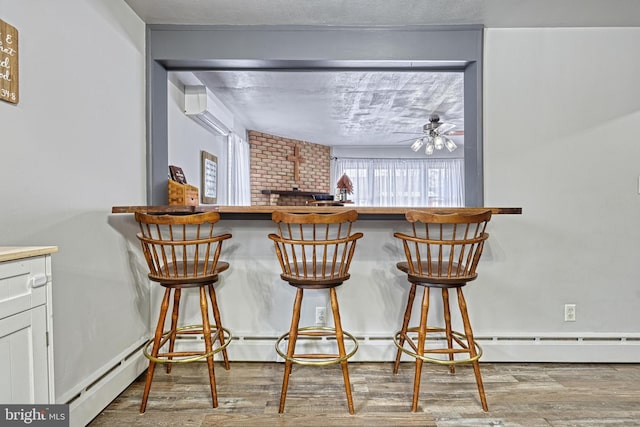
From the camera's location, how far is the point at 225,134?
4.32 metres

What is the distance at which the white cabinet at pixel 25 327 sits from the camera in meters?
0.91

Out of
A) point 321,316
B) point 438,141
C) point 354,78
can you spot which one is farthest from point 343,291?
point 438,141

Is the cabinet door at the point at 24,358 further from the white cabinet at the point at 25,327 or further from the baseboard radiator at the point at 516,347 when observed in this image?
the baseboard radiator at the point at 516,347

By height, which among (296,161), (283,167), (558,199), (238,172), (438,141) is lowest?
(558,199)

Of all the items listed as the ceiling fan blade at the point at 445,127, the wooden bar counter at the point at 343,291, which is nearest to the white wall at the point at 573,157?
the wooden bar counter at the point at 343,291

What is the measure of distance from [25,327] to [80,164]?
0.92 metres

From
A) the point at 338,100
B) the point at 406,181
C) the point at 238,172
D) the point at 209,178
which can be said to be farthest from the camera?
the point at 406,181

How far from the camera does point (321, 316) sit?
232 centimetres

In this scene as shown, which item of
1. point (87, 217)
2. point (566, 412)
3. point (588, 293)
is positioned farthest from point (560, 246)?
point (87, 217)

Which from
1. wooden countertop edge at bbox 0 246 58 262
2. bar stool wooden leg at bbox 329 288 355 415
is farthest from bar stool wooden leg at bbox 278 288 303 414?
wooden countertop edge at bbox 0 246 58 262

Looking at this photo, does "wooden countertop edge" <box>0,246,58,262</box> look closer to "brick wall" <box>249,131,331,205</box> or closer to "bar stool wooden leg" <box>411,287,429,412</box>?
"bar stool wooden leg" <box>411,287,429,412</box>

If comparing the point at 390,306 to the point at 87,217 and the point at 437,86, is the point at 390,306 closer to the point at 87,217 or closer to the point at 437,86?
the point at 87,217

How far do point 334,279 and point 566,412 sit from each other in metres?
1.34

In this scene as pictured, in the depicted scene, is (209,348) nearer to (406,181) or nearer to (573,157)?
(573,157)
